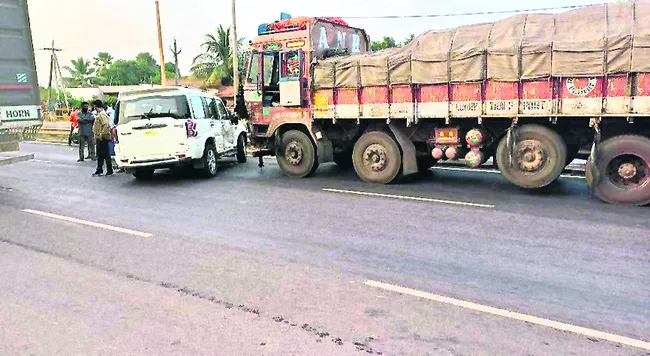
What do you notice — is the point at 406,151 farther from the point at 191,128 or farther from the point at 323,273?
the point at 323,273

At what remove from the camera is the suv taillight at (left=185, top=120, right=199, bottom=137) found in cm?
1148

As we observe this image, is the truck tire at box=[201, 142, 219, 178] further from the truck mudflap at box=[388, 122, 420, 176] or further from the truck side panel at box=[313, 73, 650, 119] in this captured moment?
the truck mudflap at box=[388, 122, 420, 176]

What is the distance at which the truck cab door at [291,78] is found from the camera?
37.9 ft

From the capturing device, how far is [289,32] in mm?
11828

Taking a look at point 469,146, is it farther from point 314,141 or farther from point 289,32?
point 289,32

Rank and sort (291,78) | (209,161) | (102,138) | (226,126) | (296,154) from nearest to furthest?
(291,78)
(296,154)
(209,161)
(102,138)
(226,126)

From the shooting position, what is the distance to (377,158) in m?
10.9

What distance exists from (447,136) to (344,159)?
132 inches

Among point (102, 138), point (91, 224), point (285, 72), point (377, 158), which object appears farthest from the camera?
point (102, 138)

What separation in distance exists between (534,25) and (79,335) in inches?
322

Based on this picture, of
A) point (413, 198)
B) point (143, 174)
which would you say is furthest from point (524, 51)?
point (143, 174)

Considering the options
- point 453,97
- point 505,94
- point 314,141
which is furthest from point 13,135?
point 505,94

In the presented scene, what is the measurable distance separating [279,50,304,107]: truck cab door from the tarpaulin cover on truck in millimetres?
1151

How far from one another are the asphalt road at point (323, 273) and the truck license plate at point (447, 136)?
99 centimetres
